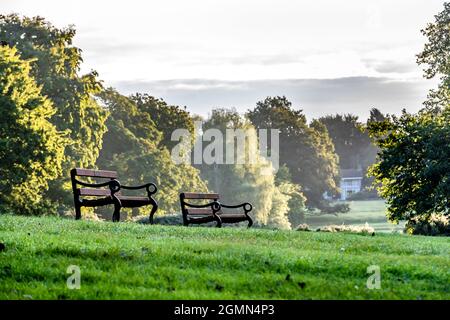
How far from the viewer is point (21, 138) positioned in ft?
115

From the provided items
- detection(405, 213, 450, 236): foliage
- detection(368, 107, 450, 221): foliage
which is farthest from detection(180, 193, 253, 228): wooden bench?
detection(368, 107, 450, 221): foliage

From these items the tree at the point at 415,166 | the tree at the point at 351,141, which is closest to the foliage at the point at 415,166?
the tree at the point at 415,166

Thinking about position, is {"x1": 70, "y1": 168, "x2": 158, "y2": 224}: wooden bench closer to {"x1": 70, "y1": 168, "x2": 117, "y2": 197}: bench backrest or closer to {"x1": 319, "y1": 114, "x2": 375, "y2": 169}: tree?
{"x1": 70, "y1": 168, "x2": 117, "y2": 197}: bench backrest

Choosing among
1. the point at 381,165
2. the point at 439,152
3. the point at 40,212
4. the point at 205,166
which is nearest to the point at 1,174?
the point at 40,212

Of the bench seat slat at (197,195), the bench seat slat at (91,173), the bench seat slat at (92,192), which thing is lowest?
the bench seat slat at (197,195)

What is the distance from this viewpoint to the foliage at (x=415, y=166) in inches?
1267

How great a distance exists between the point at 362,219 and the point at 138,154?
54.8 metres

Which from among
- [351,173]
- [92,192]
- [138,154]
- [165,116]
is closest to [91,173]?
[92,192]

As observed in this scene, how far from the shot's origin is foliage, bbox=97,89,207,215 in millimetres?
58781

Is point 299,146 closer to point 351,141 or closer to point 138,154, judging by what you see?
point 138,154

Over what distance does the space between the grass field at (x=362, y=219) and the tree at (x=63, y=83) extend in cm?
4550

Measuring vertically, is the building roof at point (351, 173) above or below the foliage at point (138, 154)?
below

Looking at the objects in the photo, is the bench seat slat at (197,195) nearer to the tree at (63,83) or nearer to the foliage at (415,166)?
the foliage at (415,166)
